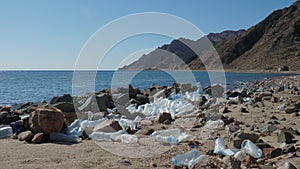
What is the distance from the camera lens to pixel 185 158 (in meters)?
5.00

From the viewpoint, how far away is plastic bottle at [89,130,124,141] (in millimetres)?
6523

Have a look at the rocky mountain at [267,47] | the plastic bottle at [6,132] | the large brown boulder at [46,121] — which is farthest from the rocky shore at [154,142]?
the rocky mountain at [267,47]

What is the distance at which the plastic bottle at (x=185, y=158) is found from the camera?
4877 millimetres

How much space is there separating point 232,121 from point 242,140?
260 cm

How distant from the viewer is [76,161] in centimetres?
501

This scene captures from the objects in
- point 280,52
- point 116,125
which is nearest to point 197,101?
point 116,125

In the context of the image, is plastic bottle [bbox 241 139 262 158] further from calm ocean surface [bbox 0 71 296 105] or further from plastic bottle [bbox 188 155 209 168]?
calm ocean surface [bbox 0 71 296 105]

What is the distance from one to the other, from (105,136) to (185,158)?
7.20 feet

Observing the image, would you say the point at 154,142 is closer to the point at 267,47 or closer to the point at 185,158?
the point at 185,158

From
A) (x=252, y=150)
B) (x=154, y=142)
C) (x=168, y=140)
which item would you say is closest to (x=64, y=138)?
(x=154, y=142)

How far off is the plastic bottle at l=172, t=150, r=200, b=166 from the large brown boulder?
3.00 m

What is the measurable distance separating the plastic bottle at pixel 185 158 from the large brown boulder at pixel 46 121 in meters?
3.00

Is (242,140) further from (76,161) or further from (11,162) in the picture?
(11,162)

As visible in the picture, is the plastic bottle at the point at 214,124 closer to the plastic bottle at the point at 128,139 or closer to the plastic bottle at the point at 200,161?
the plastic bottle at the point at 128,139
